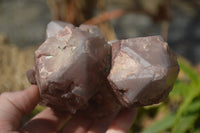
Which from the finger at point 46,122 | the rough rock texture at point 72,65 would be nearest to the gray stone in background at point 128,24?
the finger at point 46,122

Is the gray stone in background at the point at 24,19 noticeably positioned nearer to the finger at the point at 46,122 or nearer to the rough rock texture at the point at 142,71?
the finger at the point at 46,122

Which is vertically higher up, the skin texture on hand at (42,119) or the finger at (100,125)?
the skin texture on hand at (42,119)

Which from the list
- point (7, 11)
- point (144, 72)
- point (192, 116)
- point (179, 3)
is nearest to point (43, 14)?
point (7, 11)

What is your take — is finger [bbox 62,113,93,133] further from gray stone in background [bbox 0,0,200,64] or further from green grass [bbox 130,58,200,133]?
gray stone in background [bbox 0,0,200,64]

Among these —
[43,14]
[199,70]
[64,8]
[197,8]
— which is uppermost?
[64,8]

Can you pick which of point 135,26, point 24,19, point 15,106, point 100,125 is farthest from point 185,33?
point 15,106

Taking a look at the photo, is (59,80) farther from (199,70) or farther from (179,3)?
(179,3)
